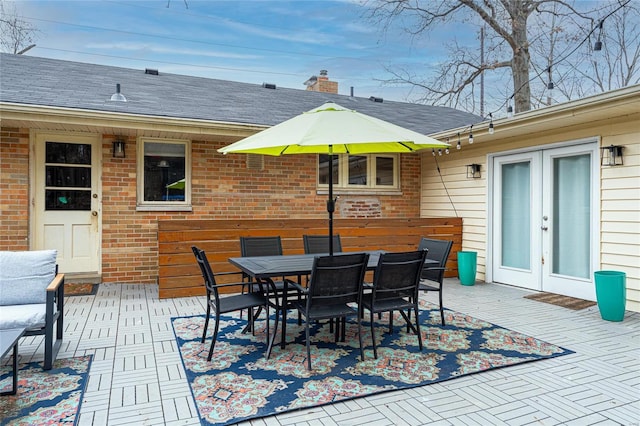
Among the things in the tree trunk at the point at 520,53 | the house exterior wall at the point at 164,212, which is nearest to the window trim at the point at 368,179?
the house exterior wall at the point at 164,212

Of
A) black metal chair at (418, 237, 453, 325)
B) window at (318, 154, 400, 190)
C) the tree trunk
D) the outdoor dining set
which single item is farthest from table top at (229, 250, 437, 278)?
the tree trunk

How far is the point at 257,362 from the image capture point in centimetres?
340

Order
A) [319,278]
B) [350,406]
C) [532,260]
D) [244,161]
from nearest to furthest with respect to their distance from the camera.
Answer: [350,406], [319,278], [532,260], [244,161]

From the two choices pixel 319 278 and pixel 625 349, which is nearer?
pixel 319 278

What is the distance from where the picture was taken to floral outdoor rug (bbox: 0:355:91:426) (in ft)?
8.16

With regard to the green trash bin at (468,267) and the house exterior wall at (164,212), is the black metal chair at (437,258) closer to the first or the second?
the green trash bin at (468,267)

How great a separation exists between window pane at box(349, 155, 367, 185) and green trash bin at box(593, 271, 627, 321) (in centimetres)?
435

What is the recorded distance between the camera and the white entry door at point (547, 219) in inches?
221

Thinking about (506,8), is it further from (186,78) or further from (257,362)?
(257,362)

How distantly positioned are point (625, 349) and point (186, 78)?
8.47 m

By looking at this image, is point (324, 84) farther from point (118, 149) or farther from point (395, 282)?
point (395, 282)

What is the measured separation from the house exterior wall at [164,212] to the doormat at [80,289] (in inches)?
11.2

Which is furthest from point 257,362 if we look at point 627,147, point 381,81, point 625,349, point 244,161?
point 381,81

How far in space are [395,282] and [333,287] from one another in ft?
2.09
